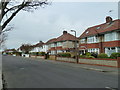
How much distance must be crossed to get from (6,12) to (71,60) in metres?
17.0

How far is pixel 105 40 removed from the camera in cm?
3031

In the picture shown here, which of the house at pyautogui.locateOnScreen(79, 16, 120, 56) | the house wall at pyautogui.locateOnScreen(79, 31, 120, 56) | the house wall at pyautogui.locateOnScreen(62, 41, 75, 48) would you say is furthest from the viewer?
the house wall at pyautogui.locateOnScreen(62, 41, 75, 48)

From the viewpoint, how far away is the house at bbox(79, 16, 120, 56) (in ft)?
89.3

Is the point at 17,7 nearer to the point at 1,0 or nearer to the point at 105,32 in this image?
the point at 1,0

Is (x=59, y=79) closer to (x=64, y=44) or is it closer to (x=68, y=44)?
(x=68, y=44)

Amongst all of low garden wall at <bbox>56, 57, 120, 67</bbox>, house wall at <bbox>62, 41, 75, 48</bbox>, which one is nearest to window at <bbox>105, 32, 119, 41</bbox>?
Result: low garden wall at <bbox>56, 57, 120, 67</bbox>

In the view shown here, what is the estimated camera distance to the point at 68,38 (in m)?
52.2

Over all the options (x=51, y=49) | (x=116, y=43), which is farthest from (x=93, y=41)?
(x=51, y=49)

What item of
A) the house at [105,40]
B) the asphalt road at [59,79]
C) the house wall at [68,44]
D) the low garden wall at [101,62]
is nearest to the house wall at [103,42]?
→ the house at [105,40]

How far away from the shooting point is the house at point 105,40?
2722 centimetres

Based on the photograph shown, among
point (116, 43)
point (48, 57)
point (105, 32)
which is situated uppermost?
point (105, 32)

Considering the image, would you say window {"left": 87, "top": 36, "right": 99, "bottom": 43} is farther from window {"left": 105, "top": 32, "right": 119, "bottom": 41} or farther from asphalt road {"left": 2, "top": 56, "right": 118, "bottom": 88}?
asphalt road {"left": 2, "top": 56, "right": 118, "bottom": 88}

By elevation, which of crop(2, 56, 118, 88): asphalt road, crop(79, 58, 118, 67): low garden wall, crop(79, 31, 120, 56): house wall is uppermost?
crop(79, 31, 120, 56): house wall

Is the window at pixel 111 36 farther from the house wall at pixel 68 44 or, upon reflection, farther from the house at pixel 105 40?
the house wall at pixel 68 44
